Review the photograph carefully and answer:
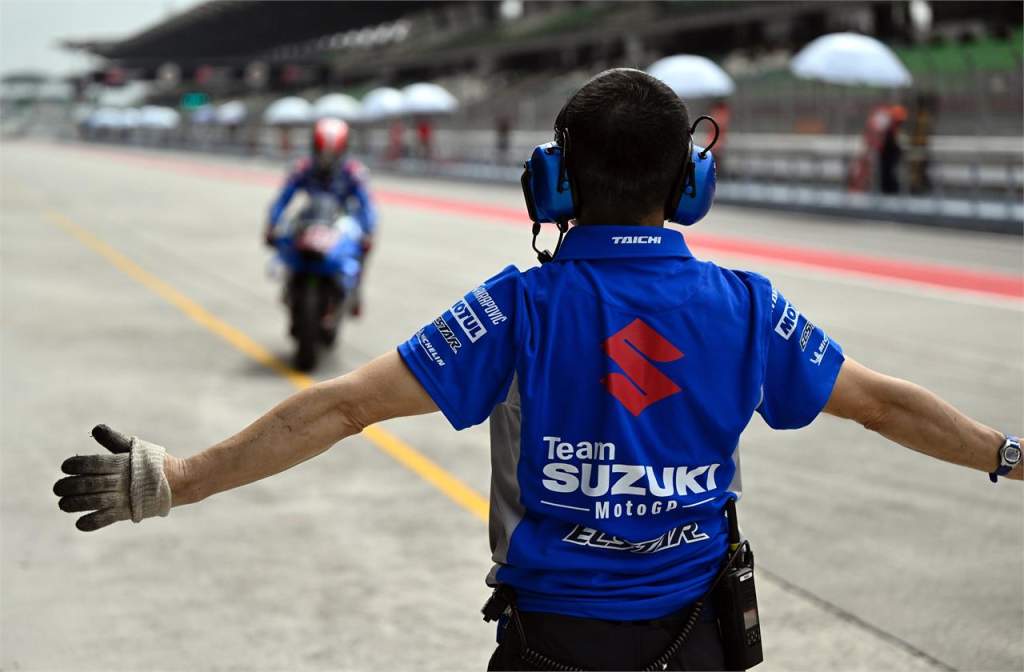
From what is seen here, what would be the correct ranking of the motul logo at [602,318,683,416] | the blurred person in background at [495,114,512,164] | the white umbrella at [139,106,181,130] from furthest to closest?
the white umbrella at [139,106,181,130] → the blurred person in background at [495,114,512,164] → the motul logo at [602,318,683,416]

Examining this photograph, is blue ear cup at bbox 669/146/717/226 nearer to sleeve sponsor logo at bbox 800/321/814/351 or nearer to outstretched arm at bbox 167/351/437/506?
sleeve sponsor logo at bbox 800/321/814/351

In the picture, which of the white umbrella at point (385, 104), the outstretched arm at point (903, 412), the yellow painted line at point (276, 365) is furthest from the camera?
the white umbrella at point (385, 104)

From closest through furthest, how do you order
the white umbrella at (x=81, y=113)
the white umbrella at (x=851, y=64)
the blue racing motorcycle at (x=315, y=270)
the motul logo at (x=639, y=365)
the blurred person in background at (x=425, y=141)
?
1. the motul logo at (x=639, y=365)
2. the blue racing motorcycle at (x=315, y=270)
3. the white umbrella at (x=851, y=64)
4. the blurred person in background at (x=425, y=141)
5. the white umbrella at (x=81, y=113)

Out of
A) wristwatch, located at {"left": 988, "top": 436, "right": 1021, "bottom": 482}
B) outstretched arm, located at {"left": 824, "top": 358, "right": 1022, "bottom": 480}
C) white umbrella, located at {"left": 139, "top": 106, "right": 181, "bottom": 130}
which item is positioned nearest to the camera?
outstretched arm, located at {"left": 824, "top": 358, "right": 1022, "bottom": 480}

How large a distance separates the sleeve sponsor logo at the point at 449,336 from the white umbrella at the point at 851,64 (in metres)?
23.1

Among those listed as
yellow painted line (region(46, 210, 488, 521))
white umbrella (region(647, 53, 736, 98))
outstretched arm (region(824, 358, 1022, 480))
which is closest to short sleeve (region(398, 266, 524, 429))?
outstretched arm (region(824, 358, 1022, 480))

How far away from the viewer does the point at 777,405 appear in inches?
101

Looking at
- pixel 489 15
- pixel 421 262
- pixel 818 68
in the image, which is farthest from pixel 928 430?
pixel 489 15

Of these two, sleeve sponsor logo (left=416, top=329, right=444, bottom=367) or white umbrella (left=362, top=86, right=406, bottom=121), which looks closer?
sleeve sponsor logo (left=416, top=329, right=444, bottom=367)

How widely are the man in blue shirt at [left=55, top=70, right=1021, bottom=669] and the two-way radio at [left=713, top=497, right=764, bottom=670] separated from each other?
0.11 feet

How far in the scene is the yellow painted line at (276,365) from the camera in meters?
6.87

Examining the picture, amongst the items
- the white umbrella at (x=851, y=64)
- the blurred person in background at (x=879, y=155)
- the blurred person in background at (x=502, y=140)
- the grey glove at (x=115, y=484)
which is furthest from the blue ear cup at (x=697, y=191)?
the blurred person in background at (x=502, y=140)

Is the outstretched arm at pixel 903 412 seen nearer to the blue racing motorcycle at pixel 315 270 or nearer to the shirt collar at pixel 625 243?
the shirt collar at pixel 625 243

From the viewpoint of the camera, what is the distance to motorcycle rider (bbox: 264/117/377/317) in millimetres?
10406
